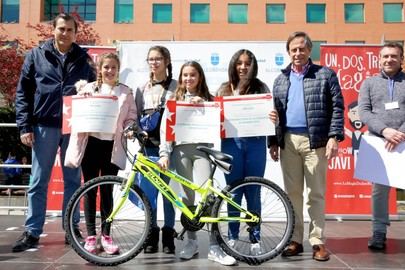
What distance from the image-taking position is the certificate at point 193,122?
→ 3.92 meters

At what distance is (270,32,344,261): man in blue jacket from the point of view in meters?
3.97

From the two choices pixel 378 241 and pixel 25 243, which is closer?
pixel 25 243

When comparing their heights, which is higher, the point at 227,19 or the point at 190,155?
the point at 227,19

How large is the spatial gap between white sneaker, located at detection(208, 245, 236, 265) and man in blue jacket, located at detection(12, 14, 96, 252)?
1.78 m

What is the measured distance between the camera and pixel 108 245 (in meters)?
3.88

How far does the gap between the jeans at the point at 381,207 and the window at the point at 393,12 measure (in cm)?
3404

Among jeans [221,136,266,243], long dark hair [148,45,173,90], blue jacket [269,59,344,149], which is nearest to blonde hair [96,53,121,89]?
long dark hair [148,45,173,90]

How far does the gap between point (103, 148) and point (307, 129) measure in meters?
1.90

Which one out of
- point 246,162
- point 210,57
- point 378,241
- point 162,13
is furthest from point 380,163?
point 162,13

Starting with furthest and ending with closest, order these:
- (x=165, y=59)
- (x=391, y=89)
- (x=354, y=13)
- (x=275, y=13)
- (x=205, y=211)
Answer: (x=354, y=13) < (x=275, y=13) < (x=391, y=89) < (x=165, y=59) < (x=205, y=211)

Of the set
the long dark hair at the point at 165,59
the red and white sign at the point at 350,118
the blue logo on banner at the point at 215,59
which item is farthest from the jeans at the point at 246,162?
the red and white sign at the point at 350,118

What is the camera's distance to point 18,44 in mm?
24250

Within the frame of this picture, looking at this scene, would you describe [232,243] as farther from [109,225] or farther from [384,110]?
[384,110]

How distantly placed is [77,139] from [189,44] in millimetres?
2832
